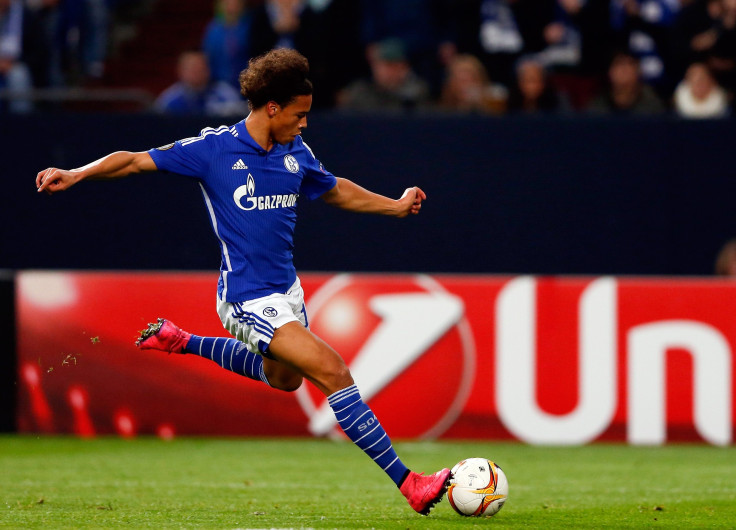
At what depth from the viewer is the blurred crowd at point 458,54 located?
12172 millimetres

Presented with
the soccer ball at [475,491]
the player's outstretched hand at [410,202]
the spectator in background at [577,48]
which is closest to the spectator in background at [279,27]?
the spectator in background at [577,48]

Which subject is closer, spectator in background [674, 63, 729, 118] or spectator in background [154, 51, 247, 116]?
spectator in background [674, 63, 729, 118]

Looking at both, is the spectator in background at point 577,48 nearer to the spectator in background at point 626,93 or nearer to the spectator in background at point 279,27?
the spectator in background at point 626,93

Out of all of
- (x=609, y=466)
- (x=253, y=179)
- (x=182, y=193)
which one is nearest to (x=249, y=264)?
(x=253, y=179)

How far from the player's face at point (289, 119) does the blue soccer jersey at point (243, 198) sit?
0.29ft

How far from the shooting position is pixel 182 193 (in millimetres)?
12414

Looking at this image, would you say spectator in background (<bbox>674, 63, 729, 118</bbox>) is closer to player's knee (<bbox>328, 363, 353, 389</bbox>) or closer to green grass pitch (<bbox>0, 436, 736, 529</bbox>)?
green grass pitch (<bbox>0, 436, 736, 529</bbox>)

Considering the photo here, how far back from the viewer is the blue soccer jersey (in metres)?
6.25

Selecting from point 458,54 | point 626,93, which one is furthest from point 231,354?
point 458,54

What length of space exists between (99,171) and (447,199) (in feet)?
22.0

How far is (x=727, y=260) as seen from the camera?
1168cm

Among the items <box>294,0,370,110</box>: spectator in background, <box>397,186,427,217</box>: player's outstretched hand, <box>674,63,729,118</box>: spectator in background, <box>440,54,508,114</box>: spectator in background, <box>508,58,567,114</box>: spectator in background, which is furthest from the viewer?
<box>294,0,370,110</box>: spectator in background

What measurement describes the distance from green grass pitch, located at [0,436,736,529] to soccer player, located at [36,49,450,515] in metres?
0.56


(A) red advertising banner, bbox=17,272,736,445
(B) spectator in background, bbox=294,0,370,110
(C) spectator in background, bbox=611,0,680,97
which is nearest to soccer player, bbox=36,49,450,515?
(A) red advertising banner, bbox=17,272,736,445
